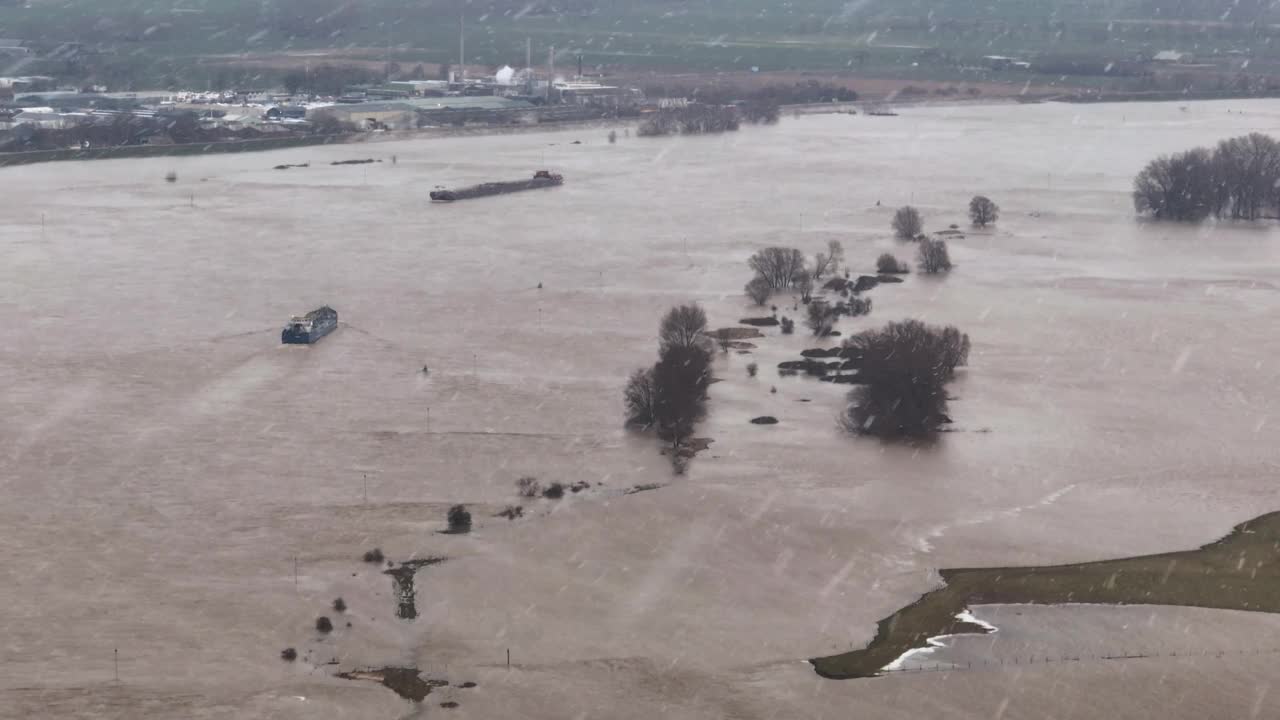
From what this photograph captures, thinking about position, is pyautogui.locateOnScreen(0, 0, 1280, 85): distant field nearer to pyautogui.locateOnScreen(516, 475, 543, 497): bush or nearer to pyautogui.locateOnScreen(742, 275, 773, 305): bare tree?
pyautogui.locateOnScreen(742, 275, 773, 305): bare tree

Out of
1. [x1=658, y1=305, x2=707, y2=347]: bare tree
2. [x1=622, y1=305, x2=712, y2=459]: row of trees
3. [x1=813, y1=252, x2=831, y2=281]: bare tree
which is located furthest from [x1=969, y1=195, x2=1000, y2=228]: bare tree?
[x1=622, y1=305, x2=712, y2=459]: row of trees

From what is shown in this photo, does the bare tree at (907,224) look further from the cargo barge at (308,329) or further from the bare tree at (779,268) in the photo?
the cargo barge at (308,329)

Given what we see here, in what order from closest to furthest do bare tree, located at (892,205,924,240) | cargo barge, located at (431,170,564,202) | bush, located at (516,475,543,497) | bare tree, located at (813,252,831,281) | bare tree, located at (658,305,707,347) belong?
bush, located at (516,475,543,497) → bare tree, located at (658,305,707,347) → bare tree, located at (813,252,831,281) → bare tree, located at (892,205,924,240) → cargo barge, located at (431,170,564,202)

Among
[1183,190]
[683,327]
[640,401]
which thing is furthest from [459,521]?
[1183,190]

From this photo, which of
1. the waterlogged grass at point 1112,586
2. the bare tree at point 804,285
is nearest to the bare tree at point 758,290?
the bare tree at point 804,285

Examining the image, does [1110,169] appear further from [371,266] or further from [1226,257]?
[371,266]

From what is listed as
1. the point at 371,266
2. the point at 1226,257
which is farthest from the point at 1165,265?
the point at 371,266
